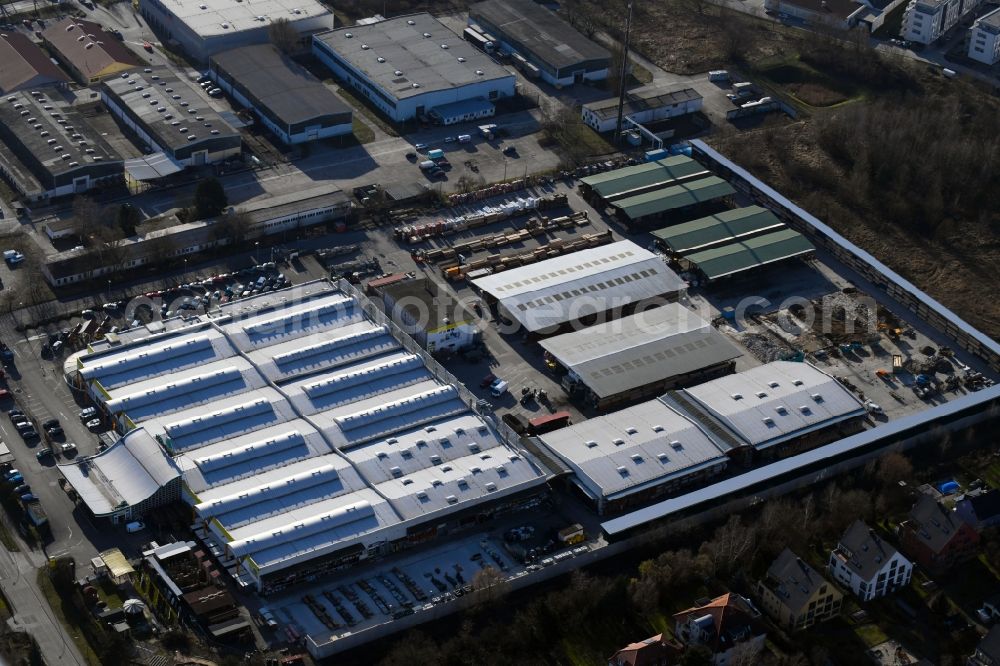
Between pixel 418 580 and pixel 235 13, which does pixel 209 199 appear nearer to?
pixel 235 13

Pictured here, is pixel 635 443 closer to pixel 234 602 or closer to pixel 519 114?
pixel 234 602

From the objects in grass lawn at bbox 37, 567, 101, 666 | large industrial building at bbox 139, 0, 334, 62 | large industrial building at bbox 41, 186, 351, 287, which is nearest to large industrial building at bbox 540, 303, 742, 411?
large industrial building at bbox 41, 186, 351, 287

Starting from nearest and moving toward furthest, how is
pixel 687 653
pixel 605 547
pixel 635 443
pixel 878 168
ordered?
1. pixel 687 653
2. pixel 605 547
3. pixel 635 443
4. pixel 878 168

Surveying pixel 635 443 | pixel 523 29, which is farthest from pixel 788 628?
pixel 523 29

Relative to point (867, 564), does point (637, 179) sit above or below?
above

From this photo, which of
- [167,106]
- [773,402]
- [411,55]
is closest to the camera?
[773,402]

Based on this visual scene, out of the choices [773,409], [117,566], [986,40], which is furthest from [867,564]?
[986,40]
